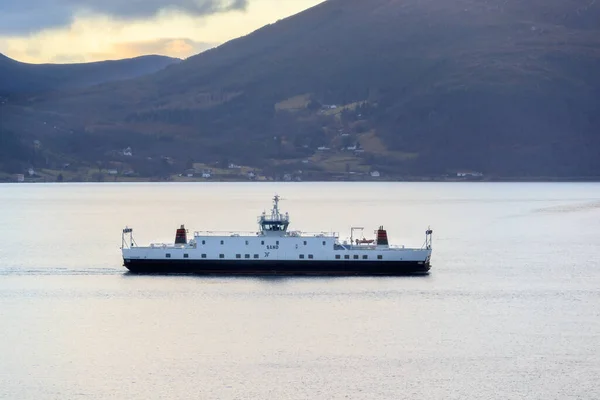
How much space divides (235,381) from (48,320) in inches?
958

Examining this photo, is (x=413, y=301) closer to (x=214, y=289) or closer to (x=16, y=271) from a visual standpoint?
(x=214, y=289)

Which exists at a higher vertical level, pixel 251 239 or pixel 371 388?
pixel 251 239

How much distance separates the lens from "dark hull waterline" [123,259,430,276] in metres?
106

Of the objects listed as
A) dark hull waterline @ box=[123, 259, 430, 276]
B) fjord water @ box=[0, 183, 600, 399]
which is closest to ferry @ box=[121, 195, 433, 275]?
dark hull waterline @ box=[123, 259, 430, 276]

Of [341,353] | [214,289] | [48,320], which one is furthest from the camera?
[214,289]

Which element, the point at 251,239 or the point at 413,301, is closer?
the point at 413,301

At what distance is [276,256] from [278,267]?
1057 mm

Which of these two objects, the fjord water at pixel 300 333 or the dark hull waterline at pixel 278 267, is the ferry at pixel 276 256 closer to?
the dark hull waterline at pixel 278 267

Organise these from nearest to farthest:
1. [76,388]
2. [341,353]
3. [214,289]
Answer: [76,388] < [341,353] < [214,289]

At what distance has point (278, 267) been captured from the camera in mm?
105375

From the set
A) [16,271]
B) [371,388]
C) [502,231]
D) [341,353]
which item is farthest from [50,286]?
[502,231]

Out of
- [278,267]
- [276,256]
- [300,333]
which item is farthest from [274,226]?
[300,333]

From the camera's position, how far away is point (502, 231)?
594 feet

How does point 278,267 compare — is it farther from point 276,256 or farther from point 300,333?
point 300,333
